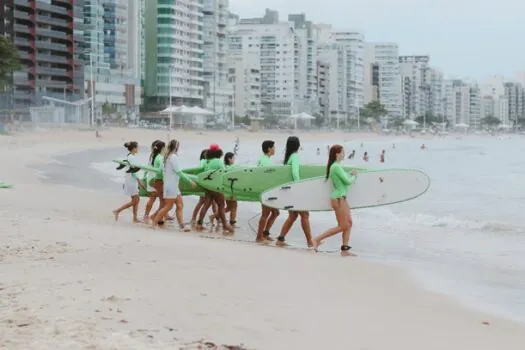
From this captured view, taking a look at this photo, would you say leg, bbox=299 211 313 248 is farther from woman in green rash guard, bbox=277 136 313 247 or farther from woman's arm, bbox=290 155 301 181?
woman's arm, bbox=290 155 301 181

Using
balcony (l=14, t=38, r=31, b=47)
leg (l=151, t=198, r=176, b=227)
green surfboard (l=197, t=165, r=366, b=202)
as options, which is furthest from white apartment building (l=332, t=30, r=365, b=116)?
leg (l=151, t=198, r=176, b=227)

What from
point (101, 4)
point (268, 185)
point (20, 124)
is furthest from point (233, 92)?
point (268, 185)

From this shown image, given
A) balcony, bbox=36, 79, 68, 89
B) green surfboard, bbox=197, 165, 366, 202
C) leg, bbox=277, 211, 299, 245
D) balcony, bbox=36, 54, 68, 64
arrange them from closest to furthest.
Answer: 1. leg, bbox=277, 211, 299, 245
2. green surfboard, bbox=197, 165, 366, 202
3. balcony, bbox=36, 79, 68, 89
4. balcony, bbox=36, 54, 68, 64

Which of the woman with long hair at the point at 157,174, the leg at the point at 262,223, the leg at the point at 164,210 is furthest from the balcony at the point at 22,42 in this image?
the leg at the point at 262,223

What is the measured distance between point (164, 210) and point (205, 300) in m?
5.10

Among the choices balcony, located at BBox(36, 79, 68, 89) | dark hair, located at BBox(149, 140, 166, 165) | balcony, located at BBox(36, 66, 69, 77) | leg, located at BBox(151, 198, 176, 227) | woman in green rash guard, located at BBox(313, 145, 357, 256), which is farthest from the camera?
balcony, located at BBox(36, 66, 69, 77)

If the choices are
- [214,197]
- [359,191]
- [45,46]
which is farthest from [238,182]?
[45,46]

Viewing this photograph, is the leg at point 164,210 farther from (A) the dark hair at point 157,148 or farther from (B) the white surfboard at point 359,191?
(B) the white surfboard at point 359,191

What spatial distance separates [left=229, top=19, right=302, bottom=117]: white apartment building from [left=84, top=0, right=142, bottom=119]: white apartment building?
148 ft

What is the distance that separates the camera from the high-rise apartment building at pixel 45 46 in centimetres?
7681

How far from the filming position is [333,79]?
17588 centimetres

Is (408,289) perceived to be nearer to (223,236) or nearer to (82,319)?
(82,319)

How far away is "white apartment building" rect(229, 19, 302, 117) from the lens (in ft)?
495

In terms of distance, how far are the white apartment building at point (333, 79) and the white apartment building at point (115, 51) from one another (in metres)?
68.1
